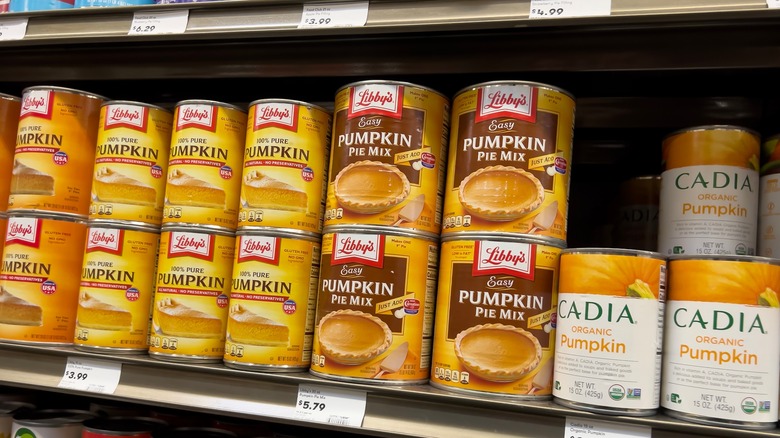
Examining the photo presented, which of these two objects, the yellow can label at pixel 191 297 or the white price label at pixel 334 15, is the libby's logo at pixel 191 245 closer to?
the yellow can label at pixel 191 297

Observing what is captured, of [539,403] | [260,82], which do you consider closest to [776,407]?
[539,403]

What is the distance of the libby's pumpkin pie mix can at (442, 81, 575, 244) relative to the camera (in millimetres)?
1047

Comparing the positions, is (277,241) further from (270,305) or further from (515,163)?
(515,163)

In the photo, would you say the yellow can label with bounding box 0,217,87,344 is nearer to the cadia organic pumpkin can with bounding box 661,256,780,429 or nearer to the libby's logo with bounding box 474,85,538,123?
the libby's logo with bounding box 474,85,538,123

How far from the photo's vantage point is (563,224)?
1.08m

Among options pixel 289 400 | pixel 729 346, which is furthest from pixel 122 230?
pixel 729 346

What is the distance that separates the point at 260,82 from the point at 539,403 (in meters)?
0.97

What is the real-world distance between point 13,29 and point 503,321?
1.11m

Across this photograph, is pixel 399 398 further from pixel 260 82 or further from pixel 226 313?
pixel 260 82

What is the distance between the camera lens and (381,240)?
1082mm

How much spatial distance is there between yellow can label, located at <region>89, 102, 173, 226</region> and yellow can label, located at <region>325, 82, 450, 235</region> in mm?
406

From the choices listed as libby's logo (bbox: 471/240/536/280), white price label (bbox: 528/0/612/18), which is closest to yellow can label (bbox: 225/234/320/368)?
libby's logo (bbox: 471/240/536/280)

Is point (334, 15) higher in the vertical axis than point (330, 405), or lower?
higher

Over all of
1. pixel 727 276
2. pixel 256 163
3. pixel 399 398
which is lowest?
pixel 399 398
